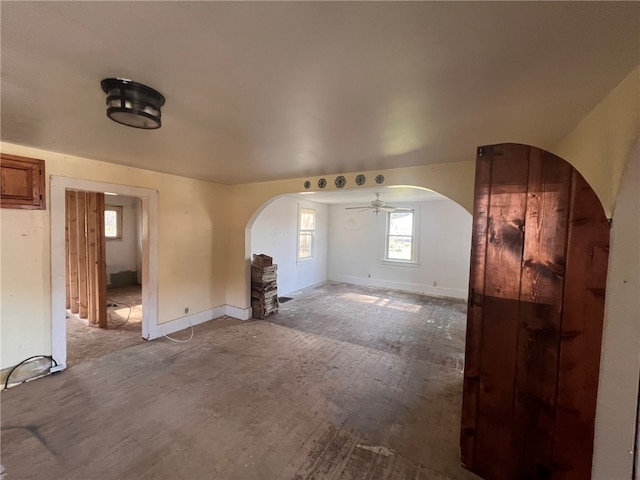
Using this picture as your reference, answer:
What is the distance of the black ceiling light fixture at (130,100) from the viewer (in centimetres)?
134

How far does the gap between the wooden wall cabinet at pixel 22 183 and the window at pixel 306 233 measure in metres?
4.71

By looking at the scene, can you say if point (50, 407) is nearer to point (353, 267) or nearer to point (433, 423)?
point (433, 423)

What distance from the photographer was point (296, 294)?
638 cm

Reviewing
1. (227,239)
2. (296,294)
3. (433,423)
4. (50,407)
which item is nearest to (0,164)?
(50,407)

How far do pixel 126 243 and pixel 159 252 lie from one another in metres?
4.51

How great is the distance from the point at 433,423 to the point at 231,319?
340 centimetres

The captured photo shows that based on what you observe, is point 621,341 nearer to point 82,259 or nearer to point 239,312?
point 239,312

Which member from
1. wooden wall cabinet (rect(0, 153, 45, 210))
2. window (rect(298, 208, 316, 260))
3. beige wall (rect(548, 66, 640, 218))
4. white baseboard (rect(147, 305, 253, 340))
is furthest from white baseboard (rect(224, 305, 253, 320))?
beige wall (rect(548, 66, 640, 218))

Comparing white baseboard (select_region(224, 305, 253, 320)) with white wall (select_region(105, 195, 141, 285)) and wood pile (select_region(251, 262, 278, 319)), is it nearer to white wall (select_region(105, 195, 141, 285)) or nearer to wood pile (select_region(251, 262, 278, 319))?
wood pile (select_region(251, 262, 278, 319))

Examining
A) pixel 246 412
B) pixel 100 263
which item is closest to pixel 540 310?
pixel 246 412

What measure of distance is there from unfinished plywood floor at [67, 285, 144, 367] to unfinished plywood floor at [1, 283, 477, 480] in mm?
243

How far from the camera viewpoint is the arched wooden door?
1312 millimetres

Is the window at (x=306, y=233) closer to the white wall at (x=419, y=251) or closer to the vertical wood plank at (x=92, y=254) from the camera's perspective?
the white wall at (x=419, y=251)

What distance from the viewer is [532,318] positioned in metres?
1.48
